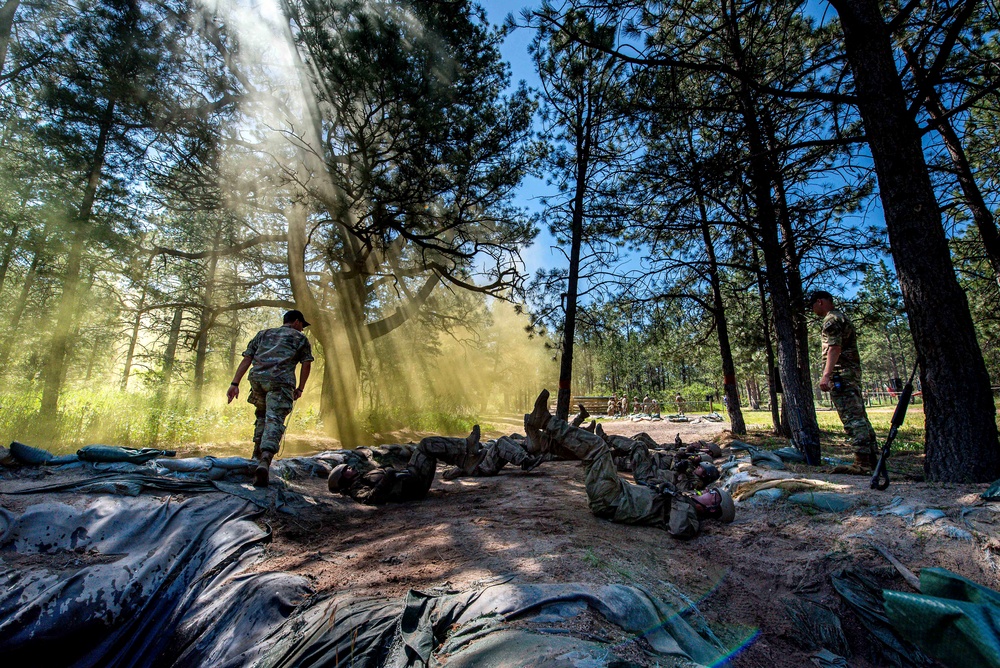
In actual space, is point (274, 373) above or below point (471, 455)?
above

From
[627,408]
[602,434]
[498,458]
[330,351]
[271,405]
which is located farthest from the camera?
[627,408]

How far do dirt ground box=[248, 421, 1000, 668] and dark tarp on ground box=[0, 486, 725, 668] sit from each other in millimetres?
265

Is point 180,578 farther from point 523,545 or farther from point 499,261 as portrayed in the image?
point 499,261

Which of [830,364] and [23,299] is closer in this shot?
[830,364]

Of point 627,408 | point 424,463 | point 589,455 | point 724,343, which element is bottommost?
point 627,408

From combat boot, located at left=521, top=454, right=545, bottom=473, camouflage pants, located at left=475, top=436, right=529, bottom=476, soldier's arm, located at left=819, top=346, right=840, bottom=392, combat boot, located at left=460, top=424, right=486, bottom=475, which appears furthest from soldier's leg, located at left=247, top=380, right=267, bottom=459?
soldier's arm, located at left=819, top=346, right=840, bottom=392

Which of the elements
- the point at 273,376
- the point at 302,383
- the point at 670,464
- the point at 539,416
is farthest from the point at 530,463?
the point at 273,376

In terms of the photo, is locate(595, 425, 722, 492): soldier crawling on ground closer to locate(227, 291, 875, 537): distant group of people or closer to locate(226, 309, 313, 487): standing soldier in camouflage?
locate(227, 291, 875, 537): distant group of people

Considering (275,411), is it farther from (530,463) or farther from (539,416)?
(530,463)

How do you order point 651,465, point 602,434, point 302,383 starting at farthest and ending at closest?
point 602,434 → point 651,465 → point 302,383

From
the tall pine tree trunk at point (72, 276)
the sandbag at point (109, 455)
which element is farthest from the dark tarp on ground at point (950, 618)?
the tall pine tree trunk at point (72, 276)

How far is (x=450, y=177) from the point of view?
24.2ft

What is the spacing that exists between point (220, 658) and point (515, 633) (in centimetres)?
132

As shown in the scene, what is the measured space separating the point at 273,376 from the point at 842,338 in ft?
20.0
